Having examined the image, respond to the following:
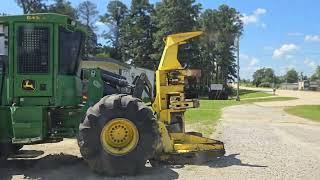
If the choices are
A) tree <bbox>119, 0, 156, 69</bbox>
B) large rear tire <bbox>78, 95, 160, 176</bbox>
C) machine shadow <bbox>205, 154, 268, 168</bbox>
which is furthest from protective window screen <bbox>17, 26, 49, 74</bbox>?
tree <bbox>119, 0, 156, 69</bbox>

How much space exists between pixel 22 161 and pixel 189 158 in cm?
369

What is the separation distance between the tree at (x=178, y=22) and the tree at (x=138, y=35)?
3492 millimetres

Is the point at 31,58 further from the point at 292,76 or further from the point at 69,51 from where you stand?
the point at 292,76

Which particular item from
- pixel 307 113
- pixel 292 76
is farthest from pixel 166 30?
pixel 292 76

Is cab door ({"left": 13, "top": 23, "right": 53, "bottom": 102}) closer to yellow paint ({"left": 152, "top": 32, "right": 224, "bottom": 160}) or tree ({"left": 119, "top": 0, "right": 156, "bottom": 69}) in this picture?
yellow paint ({"left": 152, "top": 32, "right": 224, "bottom": 160})

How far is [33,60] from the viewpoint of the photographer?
10320 millimetres

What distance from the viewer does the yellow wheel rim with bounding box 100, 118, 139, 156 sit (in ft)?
33.1

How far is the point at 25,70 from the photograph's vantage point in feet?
33.8

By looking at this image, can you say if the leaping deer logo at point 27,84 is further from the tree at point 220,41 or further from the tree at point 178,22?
the tree at point 220,41

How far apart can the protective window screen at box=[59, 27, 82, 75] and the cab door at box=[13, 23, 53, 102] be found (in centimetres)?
24

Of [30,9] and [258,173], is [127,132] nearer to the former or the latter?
[258,173]

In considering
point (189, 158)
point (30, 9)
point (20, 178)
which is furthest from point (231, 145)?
point (30, 9)

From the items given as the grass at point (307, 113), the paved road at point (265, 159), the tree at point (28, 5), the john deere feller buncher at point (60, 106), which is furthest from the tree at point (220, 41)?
the john deere feller buncher at point (60, 106)

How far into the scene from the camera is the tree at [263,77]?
175975 mm
